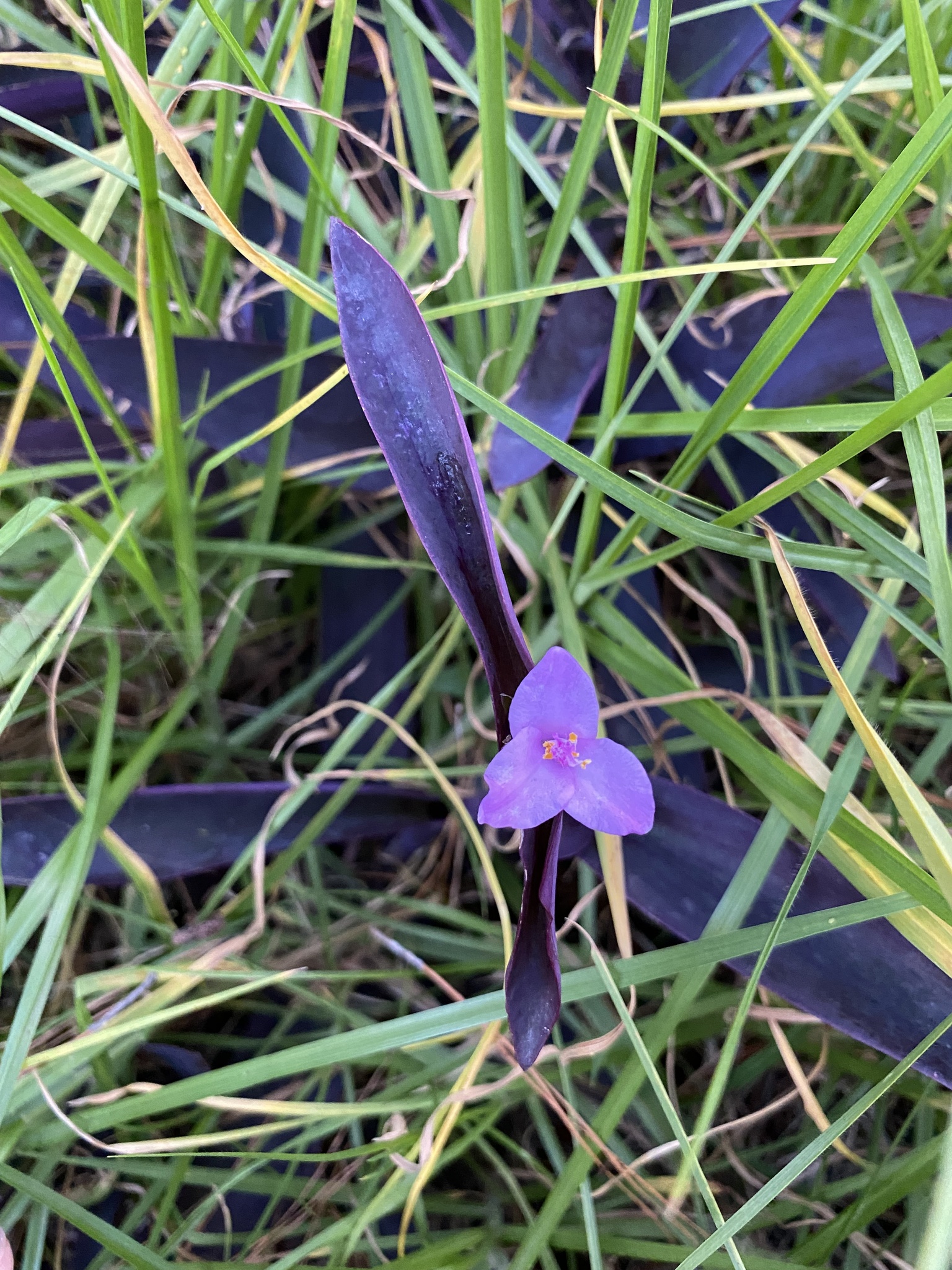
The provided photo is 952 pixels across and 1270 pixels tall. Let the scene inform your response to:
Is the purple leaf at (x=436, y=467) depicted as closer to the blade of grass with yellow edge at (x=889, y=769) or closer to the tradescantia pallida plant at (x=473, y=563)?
the tradescantia pallida plant at (x=473, y=563)

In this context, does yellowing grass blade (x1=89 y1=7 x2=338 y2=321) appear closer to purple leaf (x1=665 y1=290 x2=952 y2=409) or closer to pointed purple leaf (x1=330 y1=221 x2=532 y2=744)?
pointed purple leaf (x1=330 y1=221 x2=532 y2=744)

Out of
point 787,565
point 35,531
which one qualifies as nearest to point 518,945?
point 787,565

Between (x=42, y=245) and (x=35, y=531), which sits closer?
(x=35, y=531)

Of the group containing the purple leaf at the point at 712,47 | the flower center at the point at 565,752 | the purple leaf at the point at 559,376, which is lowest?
the flower center at the point at 565,752

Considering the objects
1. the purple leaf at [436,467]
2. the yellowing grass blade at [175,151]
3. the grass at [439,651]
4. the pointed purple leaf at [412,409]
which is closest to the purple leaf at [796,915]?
the grass at [439,651]

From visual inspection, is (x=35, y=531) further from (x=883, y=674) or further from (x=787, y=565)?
(x=883, y=674)

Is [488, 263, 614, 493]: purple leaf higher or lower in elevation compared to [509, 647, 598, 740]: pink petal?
higher

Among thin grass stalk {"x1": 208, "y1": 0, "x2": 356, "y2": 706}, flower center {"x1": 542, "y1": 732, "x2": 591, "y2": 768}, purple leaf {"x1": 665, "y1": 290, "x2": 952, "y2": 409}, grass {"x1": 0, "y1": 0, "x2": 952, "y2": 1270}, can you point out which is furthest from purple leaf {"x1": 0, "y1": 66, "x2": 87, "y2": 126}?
flower center {"x1": 542, "y1": 732, "x2": 591, "y2": 768}
